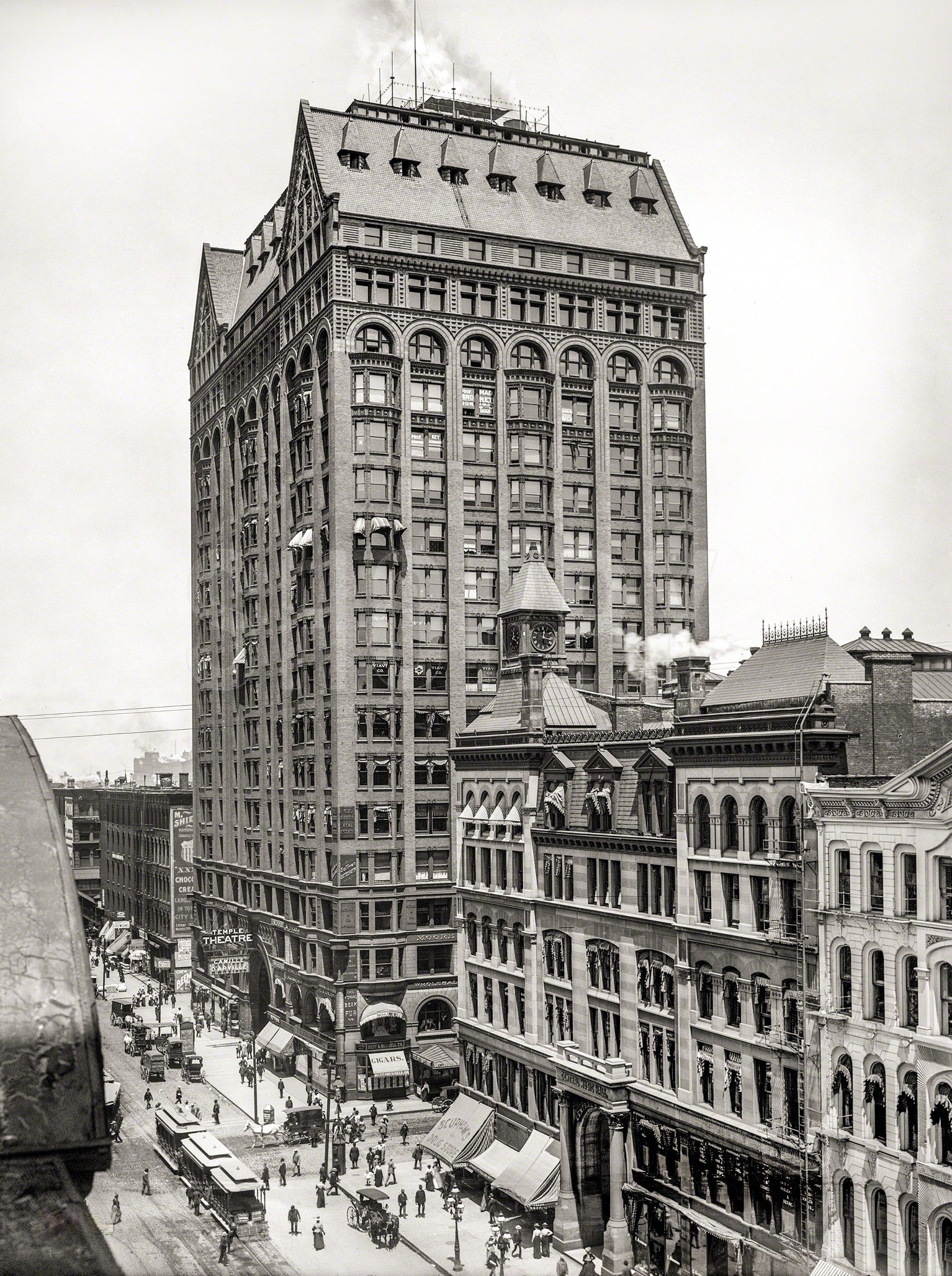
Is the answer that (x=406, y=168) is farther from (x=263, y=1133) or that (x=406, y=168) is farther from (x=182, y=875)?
(x=182, y=875)

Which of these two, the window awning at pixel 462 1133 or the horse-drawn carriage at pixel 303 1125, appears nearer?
the window awning at pixel 462 1133

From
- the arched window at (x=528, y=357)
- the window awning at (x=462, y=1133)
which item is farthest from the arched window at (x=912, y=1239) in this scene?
the arched window at (x=528, y=357)

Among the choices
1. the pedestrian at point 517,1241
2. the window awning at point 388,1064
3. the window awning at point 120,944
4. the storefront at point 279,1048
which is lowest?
the window awning at point 120,944

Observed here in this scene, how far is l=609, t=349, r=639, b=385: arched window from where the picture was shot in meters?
91.0

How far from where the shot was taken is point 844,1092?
4050 cm

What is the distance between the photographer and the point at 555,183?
92312mm

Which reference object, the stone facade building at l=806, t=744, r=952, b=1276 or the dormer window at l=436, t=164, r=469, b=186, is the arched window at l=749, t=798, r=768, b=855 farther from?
the dormer window at l=436, t=164, r=469, b=186

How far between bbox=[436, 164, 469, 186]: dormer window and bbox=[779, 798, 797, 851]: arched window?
58562 mm

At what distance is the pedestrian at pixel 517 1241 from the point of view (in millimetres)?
50344

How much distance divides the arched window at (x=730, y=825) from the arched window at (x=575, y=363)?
158ft

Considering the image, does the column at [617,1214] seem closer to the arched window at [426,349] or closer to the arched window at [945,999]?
the arched window at [945,999]

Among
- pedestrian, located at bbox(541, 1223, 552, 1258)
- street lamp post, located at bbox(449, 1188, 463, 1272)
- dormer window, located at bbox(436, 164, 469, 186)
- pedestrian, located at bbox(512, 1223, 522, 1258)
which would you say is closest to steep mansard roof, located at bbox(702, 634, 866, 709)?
pedestrian, located at bbox(541, 1223, 552, 1258)

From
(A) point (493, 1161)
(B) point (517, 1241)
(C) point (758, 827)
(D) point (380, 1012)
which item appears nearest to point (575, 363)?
(D) point (380, 1012)

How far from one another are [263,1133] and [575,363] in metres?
51.4
